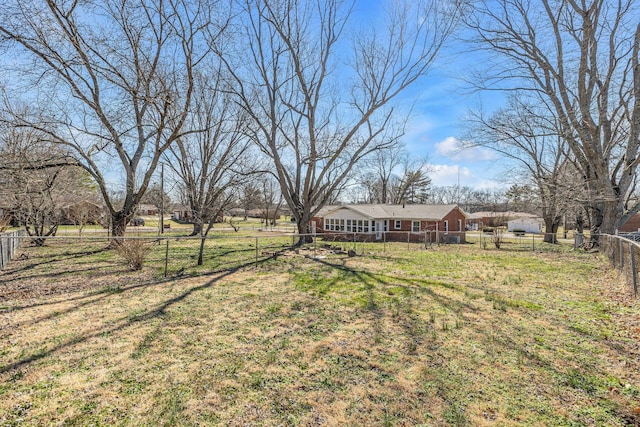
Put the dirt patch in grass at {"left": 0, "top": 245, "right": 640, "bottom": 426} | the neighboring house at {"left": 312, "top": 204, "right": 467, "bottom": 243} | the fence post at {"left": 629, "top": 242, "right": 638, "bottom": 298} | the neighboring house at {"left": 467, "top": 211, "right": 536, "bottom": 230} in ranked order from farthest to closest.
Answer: the neighboring house at {"left": 467, "top": 211, "right": 536, "bottom": 230}
the neighboring house at {"left": 312, "top": 204, "right": 467, "bottom": 243}
the fence post at {"left": 629, "top": 242, "right": 638, "bottom": 298}
the dirt patch in grass at {"left": 0, "top": 245, "right": 640, "bottom": 426}

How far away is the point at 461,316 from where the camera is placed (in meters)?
5.55

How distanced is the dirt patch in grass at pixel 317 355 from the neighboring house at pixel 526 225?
4081 cm

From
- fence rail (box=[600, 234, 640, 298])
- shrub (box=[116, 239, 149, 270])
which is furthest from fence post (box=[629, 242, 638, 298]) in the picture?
shrub (box=[116, 239, 149, 270])

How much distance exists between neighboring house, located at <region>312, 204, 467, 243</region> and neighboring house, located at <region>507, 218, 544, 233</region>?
70.2 ft

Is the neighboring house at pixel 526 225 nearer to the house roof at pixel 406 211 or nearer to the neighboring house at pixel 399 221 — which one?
the neighboring house at pixel 399 221

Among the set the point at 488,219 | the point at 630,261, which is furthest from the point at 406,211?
the point at 488,219

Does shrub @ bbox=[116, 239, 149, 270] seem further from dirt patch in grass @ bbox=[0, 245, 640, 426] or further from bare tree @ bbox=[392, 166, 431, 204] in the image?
bare tree @ bbox=[392, 166, 431, 204]

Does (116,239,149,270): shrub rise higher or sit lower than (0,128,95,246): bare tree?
lower

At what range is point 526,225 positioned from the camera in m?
42.2

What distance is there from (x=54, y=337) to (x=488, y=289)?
8.80 m

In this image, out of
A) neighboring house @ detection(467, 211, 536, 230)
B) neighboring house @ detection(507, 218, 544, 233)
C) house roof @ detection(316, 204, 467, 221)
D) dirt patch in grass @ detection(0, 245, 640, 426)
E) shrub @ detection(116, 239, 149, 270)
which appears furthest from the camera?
neighboring house @ detection(467, 211, 536, 230)

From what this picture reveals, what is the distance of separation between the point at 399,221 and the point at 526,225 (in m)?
27.9

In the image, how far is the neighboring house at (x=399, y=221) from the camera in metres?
24.2

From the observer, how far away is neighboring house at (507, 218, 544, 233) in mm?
41188
